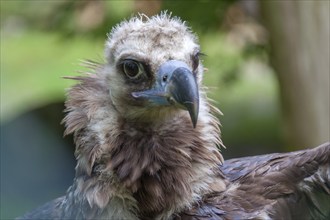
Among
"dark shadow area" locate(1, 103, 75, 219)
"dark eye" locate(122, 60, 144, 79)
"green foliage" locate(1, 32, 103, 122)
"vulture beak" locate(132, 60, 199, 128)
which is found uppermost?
"green foliage" locate(1, 32, 103, 122)

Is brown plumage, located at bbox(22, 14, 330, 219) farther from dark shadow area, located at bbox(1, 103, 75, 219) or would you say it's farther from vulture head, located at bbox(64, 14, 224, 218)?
dark shadow area, located at bbox(1, 103, 75, 219)

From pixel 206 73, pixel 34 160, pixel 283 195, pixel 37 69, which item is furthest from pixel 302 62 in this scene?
pixel 37 69

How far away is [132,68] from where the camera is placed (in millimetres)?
2432

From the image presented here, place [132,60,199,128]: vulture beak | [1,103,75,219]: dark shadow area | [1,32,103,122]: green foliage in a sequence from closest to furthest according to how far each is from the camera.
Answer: [132,60,199,128]: vulture beak
[1,103,75,219]: dark shadow area
[1,32,103,122]: green foliage

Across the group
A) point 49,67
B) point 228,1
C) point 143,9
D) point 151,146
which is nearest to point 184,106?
point 151,146

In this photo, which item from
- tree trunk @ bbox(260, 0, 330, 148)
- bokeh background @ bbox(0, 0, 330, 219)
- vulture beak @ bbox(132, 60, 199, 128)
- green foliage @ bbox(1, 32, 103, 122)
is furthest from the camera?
green foliage @ bbox(1, 32, 103, 122)

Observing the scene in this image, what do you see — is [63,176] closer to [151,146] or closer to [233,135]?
[233,135]

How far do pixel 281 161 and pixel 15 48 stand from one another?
129 inches

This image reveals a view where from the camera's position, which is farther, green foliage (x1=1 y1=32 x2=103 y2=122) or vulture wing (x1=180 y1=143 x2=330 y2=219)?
green foliage (x1=1 y1=32 x2=103 y2=122)

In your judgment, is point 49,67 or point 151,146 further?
point 49,67

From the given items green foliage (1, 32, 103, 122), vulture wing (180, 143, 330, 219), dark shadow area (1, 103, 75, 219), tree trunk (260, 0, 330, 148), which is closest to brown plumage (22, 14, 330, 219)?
vulture wing (180, 143, 330, 219)

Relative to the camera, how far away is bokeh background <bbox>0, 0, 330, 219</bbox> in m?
3.79

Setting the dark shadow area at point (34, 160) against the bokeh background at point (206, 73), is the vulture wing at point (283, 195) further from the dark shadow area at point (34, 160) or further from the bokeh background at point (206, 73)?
the dark shadow area at point (34, 160)

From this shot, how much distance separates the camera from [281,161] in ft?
8.02
